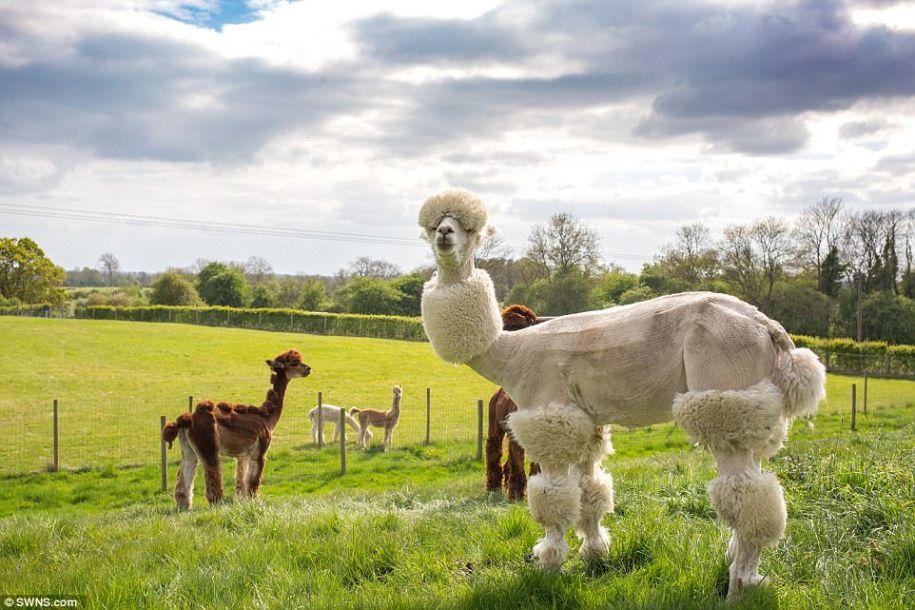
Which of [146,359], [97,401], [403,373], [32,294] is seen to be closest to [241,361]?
[146,359]

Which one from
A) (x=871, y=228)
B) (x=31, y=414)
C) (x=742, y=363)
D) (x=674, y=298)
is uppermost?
(x=871, y=228)

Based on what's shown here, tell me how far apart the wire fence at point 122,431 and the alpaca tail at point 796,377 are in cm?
1393

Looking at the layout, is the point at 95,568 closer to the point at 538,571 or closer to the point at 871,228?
the point at 538,571

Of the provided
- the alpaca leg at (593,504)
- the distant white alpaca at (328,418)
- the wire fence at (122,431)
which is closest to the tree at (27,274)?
the wire fence at (122,431)

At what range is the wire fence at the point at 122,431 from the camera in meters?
18.5

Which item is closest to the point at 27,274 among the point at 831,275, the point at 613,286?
the point at 613,286

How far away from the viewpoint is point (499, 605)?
4469 mm

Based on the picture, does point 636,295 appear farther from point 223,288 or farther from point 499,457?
point 223,288

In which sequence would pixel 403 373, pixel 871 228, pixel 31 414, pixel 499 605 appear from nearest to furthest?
pixel 499 605 → pixel 31 414 → pixel 403 373 → pixel 871 228

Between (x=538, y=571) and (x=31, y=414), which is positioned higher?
(x=538, y=571)

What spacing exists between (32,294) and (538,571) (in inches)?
3161

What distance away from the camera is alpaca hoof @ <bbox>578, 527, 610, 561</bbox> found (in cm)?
546

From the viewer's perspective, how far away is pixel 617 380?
16.2ft

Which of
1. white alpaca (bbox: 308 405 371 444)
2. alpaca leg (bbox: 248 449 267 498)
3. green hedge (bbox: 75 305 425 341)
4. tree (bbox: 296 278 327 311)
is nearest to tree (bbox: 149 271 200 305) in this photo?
green hedge (bbox: 75 305 425 341)
